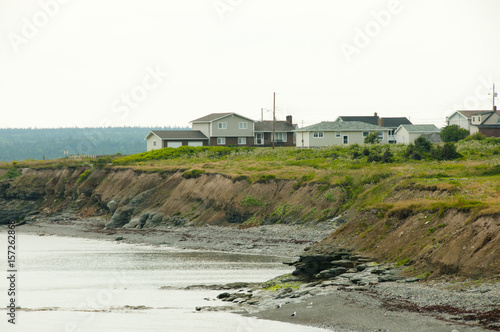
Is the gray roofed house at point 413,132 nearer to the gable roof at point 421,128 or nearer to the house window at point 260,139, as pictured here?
the gable roof at point 421,128

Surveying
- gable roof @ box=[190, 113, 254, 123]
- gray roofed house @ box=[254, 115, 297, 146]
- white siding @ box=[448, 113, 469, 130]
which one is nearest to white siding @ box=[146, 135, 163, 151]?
gable roof @ box=[190, 113, 254, 123]

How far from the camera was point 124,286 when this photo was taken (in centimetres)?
3578

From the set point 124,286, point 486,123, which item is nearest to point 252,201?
point 124,286

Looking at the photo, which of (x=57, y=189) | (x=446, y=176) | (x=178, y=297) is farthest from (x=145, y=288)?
(x=57, y=189)

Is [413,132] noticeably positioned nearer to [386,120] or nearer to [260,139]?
[386,120]

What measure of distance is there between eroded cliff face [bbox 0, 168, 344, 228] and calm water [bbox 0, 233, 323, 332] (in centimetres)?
862

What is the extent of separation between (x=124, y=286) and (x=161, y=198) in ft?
102

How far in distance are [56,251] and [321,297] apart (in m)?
29.4

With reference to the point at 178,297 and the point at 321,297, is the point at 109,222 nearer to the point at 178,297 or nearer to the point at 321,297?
the point at 178,297

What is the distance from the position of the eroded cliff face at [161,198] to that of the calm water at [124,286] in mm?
8622

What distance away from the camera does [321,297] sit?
2752 centimetres

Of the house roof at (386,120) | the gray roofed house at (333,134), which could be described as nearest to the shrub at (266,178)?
the gray roofed house at (333,134)

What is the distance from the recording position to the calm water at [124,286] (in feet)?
87.9

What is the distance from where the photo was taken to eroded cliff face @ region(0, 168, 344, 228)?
176ft
